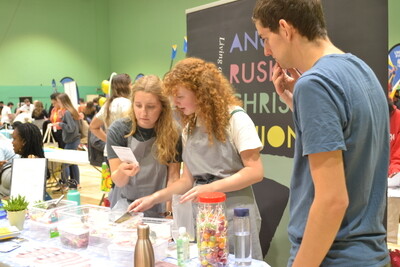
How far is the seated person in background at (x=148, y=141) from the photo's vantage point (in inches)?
84.4

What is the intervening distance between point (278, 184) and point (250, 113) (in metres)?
0.50

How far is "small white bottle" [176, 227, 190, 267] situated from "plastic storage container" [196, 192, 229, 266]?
0.10 metres

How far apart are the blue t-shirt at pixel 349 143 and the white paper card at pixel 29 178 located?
1.86m

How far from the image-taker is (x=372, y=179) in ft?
3.44

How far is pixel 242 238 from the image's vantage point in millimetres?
1595

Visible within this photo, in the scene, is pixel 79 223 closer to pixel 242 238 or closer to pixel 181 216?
pixel 181 216

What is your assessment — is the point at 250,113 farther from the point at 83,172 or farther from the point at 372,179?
the point at 83,172

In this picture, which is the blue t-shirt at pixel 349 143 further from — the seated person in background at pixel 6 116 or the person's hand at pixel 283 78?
the seated person in background at pixel 6 116

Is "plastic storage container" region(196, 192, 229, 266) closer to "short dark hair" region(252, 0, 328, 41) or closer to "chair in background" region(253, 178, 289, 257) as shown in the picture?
"short dark hair" region(252, 0, 328, 41)

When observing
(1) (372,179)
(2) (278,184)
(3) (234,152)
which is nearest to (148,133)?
(3) (234,152)

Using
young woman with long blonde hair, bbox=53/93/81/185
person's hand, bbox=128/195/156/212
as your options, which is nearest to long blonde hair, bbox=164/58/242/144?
person's hand, bbox=128/195/156/212

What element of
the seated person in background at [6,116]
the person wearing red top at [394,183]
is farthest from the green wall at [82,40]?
the person wearing red top at [394,183]

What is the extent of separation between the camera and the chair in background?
2.69m

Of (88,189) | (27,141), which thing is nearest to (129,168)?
(27,141)
